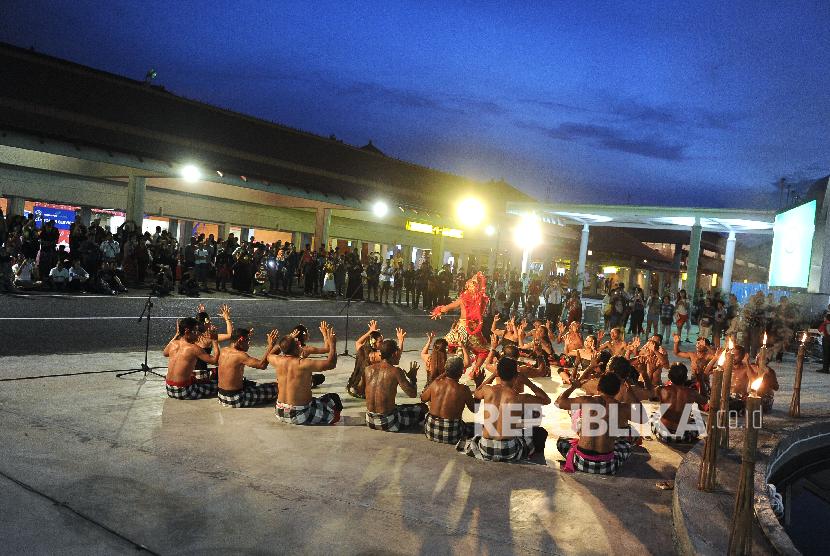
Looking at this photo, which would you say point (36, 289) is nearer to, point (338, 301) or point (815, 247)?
point (338, 301)

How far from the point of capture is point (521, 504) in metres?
5.40

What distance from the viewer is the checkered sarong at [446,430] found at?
6914mm

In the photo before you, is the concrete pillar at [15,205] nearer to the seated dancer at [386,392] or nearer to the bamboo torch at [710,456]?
the seated dancer at [386,392]

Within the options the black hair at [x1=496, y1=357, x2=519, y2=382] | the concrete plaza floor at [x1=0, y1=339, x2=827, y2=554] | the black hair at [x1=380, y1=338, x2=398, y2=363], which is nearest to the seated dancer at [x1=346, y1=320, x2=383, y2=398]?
the black hair at [x1=380, y1=338, x2=398, y2=363]

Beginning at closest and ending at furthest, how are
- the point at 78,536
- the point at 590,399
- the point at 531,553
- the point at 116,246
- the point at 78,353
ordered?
the point at 78,536 < the point at 531,553 < the point at 590,399 < the point at 78,353 < the point at 116,246

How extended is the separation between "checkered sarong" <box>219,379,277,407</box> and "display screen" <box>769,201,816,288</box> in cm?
1719

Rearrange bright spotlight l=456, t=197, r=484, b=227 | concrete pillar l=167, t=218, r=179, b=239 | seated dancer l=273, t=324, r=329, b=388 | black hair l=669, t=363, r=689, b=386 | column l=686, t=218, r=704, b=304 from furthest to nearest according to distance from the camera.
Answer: concrete pillar l=167, t=218, r=179, b=239 → column l=686, t=218, r=704, b=304 → bright spotlight l=456, t=197, r=484, b=227 → black hair l=669, t=363, r=689, b=386 → seated dancer l=273, t=324, r=329, b=388

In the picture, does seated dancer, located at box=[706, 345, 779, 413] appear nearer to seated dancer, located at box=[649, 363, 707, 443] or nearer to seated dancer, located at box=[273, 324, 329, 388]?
seated dancer, located at box=[649, 363, 707, 443]

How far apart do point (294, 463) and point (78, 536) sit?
6.77 feet

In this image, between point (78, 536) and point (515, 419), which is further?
point (515, 419)

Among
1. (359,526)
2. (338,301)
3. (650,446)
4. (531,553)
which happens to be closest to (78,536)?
(359,526)

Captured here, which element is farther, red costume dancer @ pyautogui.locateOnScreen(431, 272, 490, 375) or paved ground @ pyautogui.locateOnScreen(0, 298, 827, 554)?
red costume dancer @ pyautogui.locateOnScreen(431, 272, 490, 375)

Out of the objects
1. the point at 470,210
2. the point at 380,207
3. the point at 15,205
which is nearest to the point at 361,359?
the point at 470,210

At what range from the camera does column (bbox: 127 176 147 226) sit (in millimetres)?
21297
